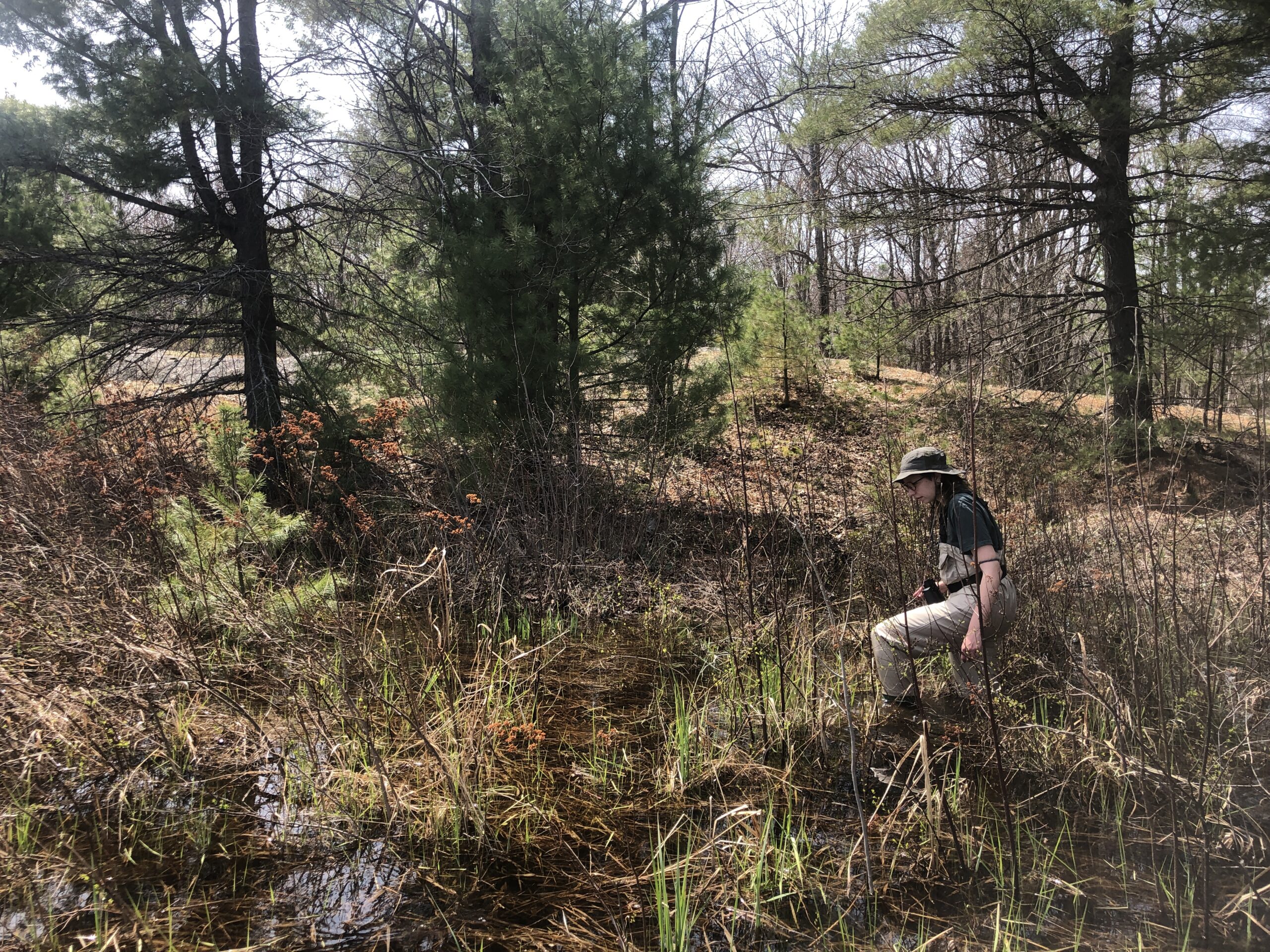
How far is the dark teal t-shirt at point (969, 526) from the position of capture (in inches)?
146

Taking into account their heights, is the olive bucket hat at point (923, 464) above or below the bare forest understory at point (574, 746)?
above

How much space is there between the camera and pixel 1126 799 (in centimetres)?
339

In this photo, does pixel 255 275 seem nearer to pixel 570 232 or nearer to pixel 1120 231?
pixel 570 232

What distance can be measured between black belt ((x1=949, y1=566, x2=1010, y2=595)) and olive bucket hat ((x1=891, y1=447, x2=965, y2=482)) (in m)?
0.53

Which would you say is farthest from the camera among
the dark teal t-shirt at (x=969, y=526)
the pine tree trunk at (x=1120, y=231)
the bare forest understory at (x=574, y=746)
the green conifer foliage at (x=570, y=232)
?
the pine tree trunk at (x=1120, y=231)

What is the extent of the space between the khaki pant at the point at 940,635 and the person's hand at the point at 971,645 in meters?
0.13

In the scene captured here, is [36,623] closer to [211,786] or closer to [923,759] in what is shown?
[211,786]

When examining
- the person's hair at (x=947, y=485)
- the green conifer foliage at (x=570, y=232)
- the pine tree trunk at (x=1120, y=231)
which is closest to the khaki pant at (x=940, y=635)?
the person's hair at (x=947, y=485)

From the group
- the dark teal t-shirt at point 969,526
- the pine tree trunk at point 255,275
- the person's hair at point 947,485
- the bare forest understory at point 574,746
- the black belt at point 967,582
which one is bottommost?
the bare forest understory at point 574,746

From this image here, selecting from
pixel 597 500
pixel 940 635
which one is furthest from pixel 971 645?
pixel 597 500

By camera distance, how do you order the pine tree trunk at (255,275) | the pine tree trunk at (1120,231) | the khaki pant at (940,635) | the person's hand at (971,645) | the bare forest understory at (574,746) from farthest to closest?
the pine tree trunk at (1120,231) → the pine tree trunk at (255,275) → the khaki pant at (940,635) → the person's hand at (971,645) → the bare forest understory at (574,746)

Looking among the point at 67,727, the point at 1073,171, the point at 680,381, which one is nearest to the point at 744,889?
the point at 67,727

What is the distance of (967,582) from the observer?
155 inches

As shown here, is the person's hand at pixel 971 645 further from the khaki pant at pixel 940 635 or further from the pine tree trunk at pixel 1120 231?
the pine tree trunk at pixel 1120 231
